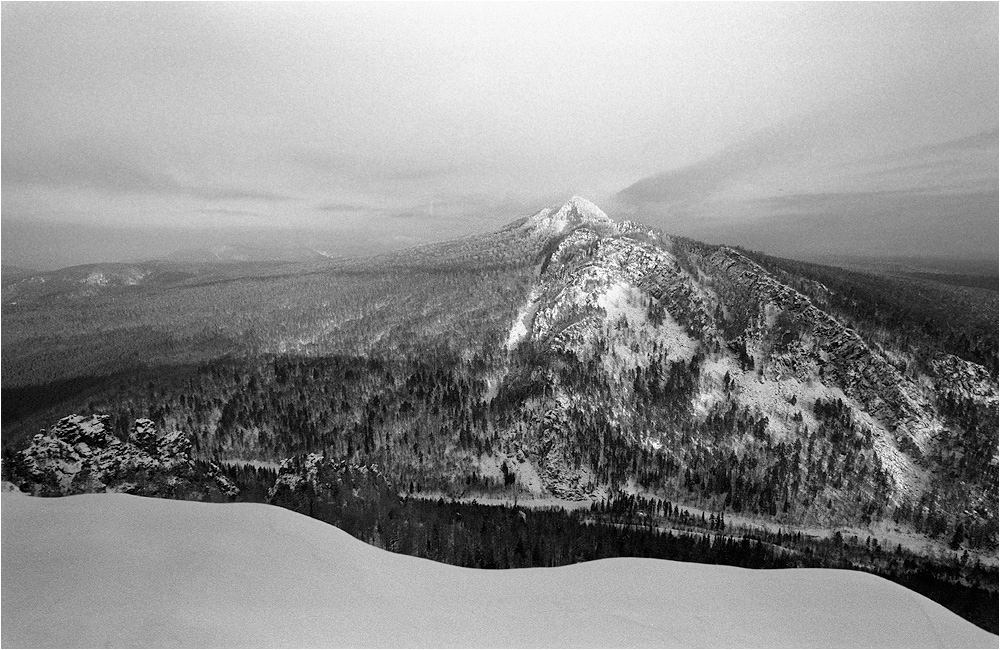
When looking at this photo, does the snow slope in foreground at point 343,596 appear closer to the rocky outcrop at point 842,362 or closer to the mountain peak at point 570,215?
the rocky outcrop at point 842,362

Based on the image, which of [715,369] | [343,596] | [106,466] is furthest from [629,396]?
[106,466]

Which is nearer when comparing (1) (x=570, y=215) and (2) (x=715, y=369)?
(2) (x=715, y=369)

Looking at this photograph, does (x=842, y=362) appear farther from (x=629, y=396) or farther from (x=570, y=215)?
(x=570, y=215)

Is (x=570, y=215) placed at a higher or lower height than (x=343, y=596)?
higher

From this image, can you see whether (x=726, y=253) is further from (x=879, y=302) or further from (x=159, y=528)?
(x=159, y=528)

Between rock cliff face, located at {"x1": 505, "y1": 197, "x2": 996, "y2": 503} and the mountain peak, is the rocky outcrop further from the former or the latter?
the mountain peak

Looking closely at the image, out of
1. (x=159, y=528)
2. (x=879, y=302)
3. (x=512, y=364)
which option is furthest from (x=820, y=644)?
(x=879, y=302)

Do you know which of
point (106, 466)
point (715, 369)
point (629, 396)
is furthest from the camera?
point (715, 369)
